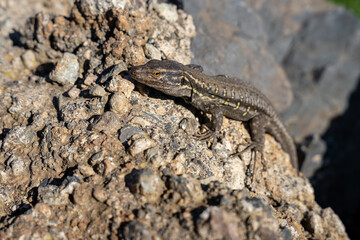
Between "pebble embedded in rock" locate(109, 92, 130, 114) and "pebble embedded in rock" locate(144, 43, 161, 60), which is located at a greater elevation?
"pebble embedded in rock" locate(144, 43, 161, 60)

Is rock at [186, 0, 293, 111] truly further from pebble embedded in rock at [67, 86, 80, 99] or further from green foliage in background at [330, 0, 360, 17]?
green foliage in background at [330, 0, 360, 17]

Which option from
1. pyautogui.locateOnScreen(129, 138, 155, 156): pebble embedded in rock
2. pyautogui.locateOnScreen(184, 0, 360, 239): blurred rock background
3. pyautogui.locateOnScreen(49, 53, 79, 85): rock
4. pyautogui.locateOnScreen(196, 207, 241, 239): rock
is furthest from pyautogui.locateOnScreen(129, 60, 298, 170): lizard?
pyautogui.locateOnScreen(184, 0, 360, 239): blurred rock background

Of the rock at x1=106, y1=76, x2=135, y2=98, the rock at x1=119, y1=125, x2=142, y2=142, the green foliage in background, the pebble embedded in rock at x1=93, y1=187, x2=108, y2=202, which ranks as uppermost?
the green foliage in background

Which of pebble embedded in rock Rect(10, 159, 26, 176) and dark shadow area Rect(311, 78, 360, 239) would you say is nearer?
pebble embedded in rock Rect(10, 159, 26, 176)

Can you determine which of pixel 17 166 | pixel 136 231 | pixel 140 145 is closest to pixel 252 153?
pixel 140 145

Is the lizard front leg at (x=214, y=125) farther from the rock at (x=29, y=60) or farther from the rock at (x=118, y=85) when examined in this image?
the rock at (x=29, y=60)

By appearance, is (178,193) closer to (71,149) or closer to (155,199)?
(155,199)

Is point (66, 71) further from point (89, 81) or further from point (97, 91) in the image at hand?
point (97, 91)
